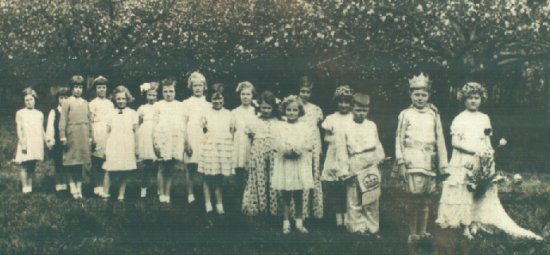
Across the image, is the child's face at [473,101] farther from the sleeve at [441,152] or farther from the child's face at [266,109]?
the child's face at [266,109]

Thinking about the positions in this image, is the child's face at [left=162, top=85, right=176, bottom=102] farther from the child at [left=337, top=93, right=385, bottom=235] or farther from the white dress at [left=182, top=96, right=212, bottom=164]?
the child at [left=337, top=93, right=385, bottom=235]

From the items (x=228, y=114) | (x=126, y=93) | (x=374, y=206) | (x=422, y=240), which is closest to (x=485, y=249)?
(x=422, y=240)

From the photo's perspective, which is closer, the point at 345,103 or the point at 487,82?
the point at 345,103

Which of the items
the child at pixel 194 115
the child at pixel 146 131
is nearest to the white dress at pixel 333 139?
the child at pixel 194 115

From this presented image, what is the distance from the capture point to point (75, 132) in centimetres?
1005

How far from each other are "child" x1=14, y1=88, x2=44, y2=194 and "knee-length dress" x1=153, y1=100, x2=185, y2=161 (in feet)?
5.97

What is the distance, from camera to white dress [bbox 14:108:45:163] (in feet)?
33.5

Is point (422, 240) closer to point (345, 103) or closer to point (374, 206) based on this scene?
point (374, 206)

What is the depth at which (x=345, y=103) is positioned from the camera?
8.50 meters

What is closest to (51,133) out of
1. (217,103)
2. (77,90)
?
(77,90)

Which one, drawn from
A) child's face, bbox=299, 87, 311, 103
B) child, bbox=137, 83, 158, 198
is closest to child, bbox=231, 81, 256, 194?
child's face, bbox=299, 87, 311, 103

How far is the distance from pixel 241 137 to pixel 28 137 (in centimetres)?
318

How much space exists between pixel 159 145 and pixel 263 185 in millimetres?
1693

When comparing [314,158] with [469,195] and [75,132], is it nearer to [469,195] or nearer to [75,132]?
[469,195]
